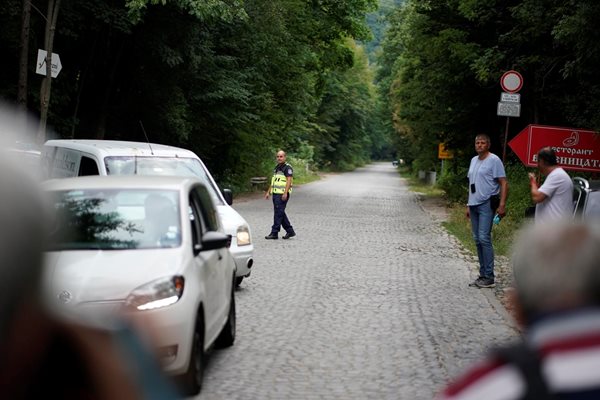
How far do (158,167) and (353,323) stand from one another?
3649 millimetres

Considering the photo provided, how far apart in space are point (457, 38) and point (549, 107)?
359 cm

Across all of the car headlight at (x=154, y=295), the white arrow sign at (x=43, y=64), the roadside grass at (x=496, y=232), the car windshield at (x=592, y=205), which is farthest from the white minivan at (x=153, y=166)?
the white arrow sign at (x=43, y=64)

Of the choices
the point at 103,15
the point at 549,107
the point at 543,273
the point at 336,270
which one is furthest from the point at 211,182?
the point at 549,107

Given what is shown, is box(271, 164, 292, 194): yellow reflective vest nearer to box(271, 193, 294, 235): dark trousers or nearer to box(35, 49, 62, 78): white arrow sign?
box(271, 193, 294, 235): dark trousers

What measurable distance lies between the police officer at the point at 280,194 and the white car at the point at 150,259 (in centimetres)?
1011

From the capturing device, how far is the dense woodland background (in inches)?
885

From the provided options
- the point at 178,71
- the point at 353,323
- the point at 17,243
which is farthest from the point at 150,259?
the point at 178,71

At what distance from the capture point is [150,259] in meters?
6.28

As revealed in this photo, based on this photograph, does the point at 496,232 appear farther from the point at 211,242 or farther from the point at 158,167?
the point at 211,242

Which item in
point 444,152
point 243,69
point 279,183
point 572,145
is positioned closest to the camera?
point 572,145

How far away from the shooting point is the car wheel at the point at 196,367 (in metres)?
6.08

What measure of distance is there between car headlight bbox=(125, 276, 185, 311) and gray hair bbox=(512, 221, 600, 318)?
4.05 meters

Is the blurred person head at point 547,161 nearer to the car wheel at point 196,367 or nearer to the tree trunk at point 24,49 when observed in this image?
the car wheel at point 196,367

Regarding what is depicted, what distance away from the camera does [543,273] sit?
84.3 inches
